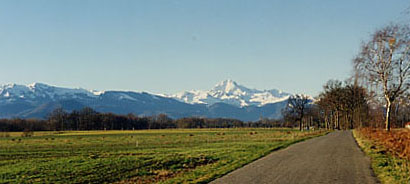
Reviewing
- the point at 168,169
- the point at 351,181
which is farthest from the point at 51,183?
the point at 351,181

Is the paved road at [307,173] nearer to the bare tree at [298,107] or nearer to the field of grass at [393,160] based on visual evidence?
the field of grass at [393,160]

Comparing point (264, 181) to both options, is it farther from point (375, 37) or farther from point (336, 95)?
point (336, 95)

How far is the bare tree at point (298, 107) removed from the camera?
107812 millimetres

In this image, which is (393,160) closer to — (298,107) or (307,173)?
(307,173)

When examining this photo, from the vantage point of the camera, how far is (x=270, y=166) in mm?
18609

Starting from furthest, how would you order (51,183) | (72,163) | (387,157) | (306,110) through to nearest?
(306,110)
(72,163)
(387,157)
(51,183)

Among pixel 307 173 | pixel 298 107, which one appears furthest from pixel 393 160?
pixel 298 107

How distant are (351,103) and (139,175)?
71002mm

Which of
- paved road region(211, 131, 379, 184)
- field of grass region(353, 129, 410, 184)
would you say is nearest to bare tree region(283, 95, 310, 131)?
field of grass region(353, 129, 410, 184)

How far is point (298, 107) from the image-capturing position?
356 ft

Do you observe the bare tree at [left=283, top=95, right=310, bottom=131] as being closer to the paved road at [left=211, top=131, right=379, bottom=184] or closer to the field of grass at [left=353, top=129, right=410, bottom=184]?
the field of grass at [left=353, top=129, right=410, bottom=184]

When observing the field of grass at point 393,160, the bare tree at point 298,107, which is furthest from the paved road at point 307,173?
the bare tree at point 298,107

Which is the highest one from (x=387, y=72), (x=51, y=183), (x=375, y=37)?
(x=375, y=37)

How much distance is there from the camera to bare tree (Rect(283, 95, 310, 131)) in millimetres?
107812
